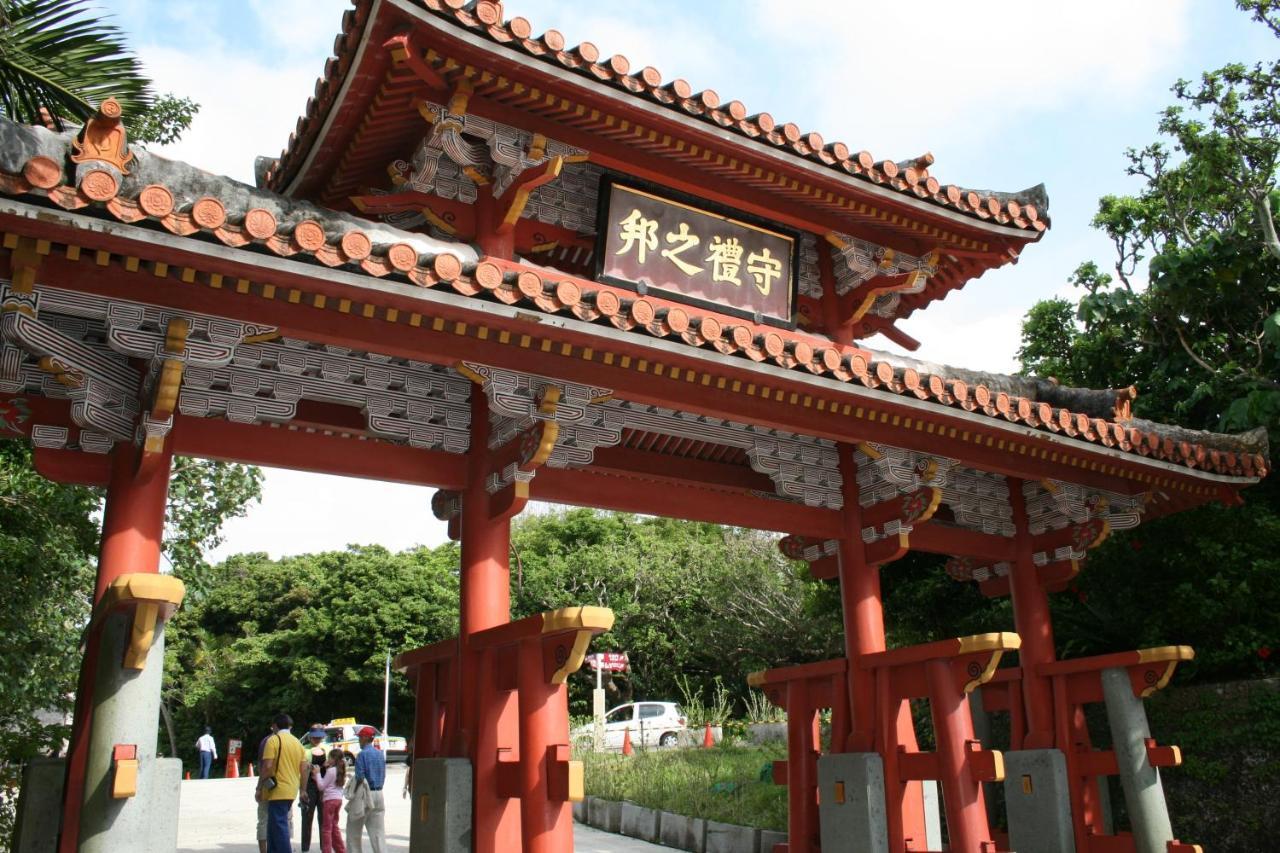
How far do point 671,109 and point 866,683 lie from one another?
5012 mm

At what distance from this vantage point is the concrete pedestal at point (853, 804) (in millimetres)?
7797

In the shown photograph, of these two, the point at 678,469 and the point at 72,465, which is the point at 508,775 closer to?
the point at 72,465

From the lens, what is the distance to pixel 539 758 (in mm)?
6266

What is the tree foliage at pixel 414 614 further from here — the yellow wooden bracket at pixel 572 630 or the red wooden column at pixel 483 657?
the yellow wooden bracket at pixel 572 630

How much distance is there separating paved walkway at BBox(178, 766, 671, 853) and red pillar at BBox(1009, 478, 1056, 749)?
5.55 metres

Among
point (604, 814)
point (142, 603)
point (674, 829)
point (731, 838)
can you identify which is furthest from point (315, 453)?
point (604, 814)

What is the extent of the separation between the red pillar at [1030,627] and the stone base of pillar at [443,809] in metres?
5.61

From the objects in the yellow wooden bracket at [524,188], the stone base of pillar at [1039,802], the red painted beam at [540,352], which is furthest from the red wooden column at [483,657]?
the stone base of pillar at [1039,802]

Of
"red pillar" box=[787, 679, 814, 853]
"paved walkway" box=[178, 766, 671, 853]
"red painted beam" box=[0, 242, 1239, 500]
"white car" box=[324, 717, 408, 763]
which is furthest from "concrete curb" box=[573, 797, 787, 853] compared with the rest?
"white car" box=[324, 717, 408, 763]

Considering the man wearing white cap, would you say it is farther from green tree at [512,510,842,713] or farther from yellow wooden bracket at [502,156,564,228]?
green tree at [512,510,842,713]

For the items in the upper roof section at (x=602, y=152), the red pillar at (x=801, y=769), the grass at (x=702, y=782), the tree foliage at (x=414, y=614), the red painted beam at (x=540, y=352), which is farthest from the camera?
the tree foliage at (x=414, y=614)

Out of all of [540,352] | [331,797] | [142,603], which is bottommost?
[331,797]

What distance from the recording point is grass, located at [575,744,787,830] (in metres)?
13.0

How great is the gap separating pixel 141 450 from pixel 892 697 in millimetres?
5857
